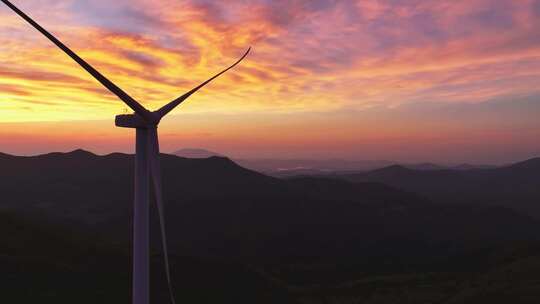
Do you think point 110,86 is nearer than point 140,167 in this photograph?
No

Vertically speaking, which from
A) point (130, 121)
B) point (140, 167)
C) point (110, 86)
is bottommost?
point (140, 167)

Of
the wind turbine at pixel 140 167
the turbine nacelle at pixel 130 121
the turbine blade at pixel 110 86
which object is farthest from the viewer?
the turbine nacelle at pixel 130 121

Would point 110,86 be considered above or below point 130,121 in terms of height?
Result: above

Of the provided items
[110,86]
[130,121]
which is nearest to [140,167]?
[130,121]

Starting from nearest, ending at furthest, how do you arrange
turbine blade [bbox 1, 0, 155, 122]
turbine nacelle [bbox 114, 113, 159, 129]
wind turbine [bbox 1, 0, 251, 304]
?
turbine blade [bbox 1, 0, 155, 122] < wind turbine [bbox 1, 0, 251, 304] < turbine nacelle [bbox 114, 113, 159, 129]

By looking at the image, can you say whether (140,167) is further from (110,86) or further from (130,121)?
(110,86)

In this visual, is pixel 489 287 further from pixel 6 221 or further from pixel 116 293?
pixel 6 221

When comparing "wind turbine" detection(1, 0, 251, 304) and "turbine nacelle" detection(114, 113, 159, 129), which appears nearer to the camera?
"wind turbine" detection(1, 0, 251, 304)

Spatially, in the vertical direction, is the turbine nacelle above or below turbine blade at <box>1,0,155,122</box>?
below

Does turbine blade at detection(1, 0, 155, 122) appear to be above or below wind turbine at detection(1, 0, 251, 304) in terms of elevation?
above

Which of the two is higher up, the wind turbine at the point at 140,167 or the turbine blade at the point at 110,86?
the turbine blade at the point at 110,86

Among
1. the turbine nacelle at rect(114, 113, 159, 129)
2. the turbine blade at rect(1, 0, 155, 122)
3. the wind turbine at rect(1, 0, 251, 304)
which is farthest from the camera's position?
the turbine nacelle at rect(114, 113, 159, 129)
